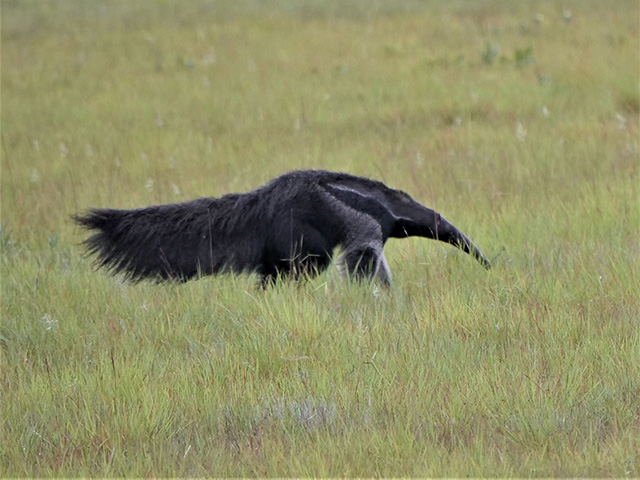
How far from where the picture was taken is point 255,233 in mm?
4988

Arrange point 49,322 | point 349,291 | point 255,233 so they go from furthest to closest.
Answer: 1. point 255,233
2. point 349,291
3. point 49,322

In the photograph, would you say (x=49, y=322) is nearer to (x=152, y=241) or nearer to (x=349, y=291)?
(x=152, y=241)

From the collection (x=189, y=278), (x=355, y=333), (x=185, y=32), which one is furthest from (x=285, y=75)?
(x=355, y=333)

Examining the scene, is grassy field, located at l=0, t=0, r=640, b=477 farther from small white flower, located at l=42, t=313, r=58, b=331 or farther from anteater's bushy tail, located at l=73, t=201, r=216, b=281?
anteater's bushy tail, located at l=73, t=201, r=216, b=281

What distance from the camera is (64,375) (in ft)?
12.5

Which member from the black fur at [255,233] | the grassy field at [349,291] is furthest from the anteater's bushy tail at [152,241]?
the grassy field at [349,291]

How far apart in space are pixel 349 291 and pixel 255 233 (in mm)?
646

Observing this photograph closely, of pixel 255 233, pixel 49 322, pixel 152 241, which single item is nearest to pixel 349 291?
pixel 255 233

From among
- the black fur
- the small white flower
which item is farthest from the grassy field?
the black fur

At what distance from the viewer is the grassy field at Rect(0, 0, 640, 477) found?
3152 mm

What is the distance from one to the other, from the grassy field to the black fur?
17 cm

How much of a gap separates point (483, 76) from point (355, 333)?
786 cm

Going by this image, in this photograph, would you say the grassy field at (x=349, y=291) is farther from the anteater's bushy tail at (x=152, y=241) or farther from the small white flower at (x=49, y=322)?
the anteater's bushy tail at (x=152, y=241)

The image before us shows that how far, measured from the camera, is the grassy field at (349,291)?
3152 mm
